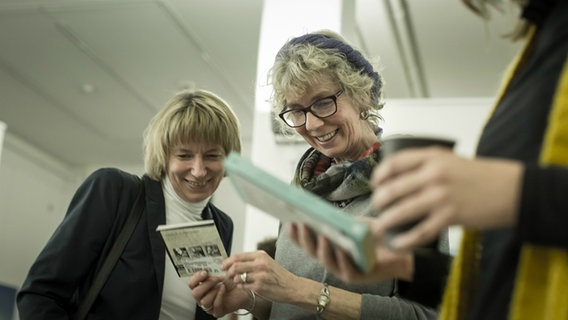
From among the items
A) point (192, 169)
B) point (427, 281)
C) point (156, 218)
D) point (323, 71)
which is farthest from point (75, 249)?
point (427, 281)

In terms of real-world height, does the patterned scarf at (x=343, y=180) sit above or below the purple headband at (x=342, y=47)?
below

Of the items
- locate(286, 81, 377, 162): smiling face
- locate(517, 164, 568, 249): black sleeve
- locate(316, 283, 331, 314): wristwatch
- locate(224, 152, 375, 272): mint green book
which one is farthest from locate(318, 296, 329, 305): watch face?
locate(517, 164, 568, 249): black sleeve

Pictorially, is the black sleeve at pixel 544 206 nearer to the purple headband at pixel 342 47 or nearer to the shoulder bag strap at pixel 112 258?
the purple headband at pixel 342 47

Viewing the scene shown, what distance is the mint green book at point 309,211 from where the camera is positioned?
2.24 ft

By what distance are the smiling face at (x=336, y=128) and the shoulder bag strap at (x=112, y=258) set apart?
506 mm

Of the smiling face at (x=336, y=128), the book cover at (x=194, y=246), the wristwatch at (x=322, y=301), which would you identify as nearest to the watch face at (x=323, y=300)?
the wristwatch at (x=322, y=301)

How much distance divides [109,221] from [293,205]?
1081 mm

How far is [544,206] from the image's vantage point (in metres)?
0.60

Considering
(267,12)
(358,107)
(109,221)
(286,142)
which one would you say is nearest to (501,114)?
(358,107)

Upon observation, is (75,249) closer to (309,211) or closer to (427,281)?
(427,281)

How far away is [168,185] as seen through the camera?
189 centimetres

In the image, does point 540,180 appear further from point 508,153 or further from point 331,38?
point 331,38

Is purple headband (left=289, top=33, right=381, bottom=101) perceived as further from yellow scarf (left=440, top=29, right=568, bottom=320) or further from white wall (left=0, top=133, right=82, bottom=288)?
white wall (left=0, top=133, right=82, bottom=288)

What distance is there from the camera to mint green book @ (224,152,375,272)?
0.68 metres
